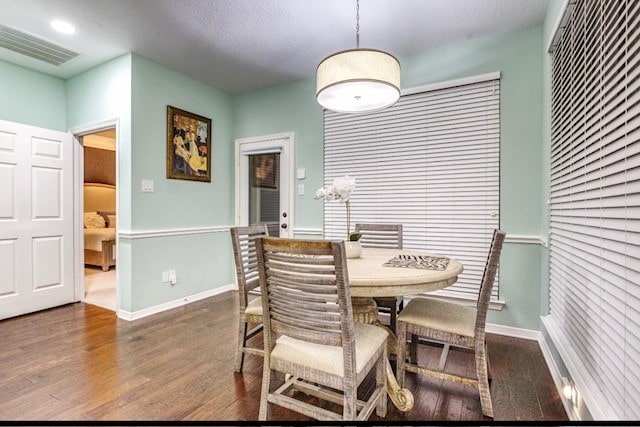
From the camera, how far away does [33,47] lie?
2918mm

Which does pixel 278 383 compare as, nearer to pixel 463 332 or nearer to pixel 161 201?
pixel 463 332

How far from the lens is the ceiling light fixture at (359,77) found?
5.97ft

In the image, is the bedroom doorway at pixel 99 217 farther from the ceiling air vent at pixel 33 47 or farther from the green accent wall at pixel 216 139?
the ceiling air vent at pixel 33 47

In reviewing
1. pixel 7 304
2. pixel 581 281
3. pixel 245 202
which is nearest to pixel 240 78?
pixel 245 202

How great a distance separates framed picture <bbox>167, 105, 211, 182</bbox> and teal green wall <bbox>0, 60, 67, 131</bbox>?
130 centimetres

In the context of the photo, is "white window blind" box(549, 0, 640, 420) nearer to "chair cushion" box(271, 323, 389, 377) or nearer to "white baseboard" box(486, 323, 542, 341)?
"white baseboard" box(486, 323, 542, 341)

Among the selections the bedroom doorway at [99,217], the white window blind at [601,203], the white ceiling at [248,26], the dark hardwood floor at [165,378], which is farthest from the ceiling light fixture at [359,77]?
the bedroom doorway at [99,217]

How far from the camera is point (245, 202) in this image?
14.0ft

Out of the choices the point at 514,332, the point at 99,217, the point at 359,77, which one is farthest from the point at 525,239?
the point at 99,217

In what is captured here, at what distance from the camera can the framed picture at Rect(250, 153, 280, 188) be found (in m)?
4.09

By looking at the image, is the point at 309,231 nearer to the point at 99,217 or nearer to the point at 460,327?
the point at 460,327

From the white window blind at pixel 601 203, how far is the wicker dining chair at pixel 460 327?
397mm

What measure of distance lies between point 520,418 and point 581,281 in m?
0.76

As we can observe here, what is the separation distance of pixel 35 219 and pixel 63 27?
74.1 inches
